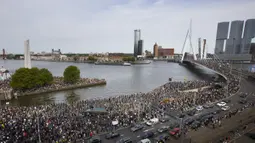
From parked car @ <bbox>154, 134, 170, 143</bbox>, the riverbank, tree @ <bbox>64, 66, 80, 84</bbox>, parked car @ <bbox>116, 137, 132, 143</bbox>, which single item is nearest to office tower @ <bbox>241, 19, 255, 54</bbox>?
the riverbank

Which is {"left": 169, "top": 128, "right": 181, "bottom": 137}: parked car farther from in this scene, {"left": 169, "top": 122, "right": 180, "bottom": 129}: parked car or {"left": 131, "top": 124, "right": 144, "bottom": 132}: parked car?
{"left": 131, "top": 124, "right": 144, "bottom": 132}: parked car

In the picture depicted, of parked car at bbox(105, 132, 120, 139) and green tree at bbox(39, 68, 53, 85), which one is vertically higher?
green tree at bbox(39, 68, 53, 85)

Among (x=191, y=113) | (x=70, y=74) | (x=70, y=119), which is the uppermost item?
(x=70, y=74)

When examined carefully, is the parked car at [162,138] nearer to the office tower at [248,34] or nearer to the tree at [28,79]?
the tree at [28,79]

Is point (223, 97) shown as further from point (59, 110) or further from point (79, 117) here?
point (59, 110)

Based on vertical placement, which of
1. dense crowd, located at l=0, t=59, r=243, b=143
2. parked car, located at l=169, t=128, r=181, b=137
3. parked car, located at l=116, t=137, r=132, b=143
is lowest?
dense crowd, located at l=0, t=59, r=243, b=143

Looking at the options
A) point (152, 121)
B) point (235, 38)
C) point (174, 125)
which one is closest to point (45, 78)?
point (152, 121)

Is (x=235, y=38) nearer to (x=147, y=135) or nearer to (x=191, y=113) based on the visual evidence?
(x=191, y=113)
